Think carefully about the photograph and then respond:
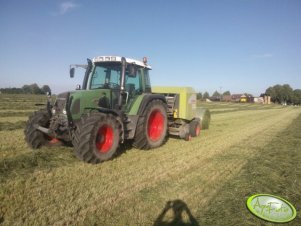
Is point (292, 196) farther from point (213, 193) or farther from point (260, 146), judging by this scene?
point (260, 146)

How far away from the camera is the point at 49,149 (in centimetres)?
732

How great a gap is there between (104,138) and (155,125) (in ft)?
8.14

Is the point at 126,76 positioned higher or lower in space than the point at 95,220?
higher

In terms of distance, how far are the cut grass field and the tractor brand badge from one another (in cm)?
12

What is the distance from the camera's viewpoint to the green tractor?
6141 mm

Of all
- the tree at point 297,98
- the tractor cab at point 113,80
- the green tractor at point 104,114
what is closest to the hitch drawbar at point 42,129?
the green tractor at point 104,114

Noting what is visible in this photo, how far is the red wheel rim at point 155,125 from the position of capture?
27.5 feet

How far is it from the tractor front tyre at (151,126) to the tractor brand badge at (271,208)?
356cm

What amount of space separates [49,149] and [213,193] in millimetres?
4447

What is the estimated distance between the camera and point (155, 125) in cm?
861

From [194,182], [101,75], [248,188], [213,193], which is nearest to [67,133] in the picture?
[101,75]

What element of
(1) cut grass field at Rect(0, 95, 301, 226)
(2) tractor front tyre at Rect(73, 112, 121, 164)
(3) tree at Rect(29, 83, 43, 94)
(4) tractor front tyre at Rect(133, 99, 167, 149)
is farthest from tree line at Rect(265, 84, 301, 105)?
(2) tractor front tyre at Rect(73, 112, 121, 164)

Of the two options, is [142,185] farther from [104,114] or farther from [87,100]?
[87,100]

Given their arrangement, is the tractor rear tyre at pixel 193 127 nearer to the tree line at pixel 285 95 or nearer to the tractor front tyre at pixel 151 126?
the tractor front tyre at pixel 151 126
